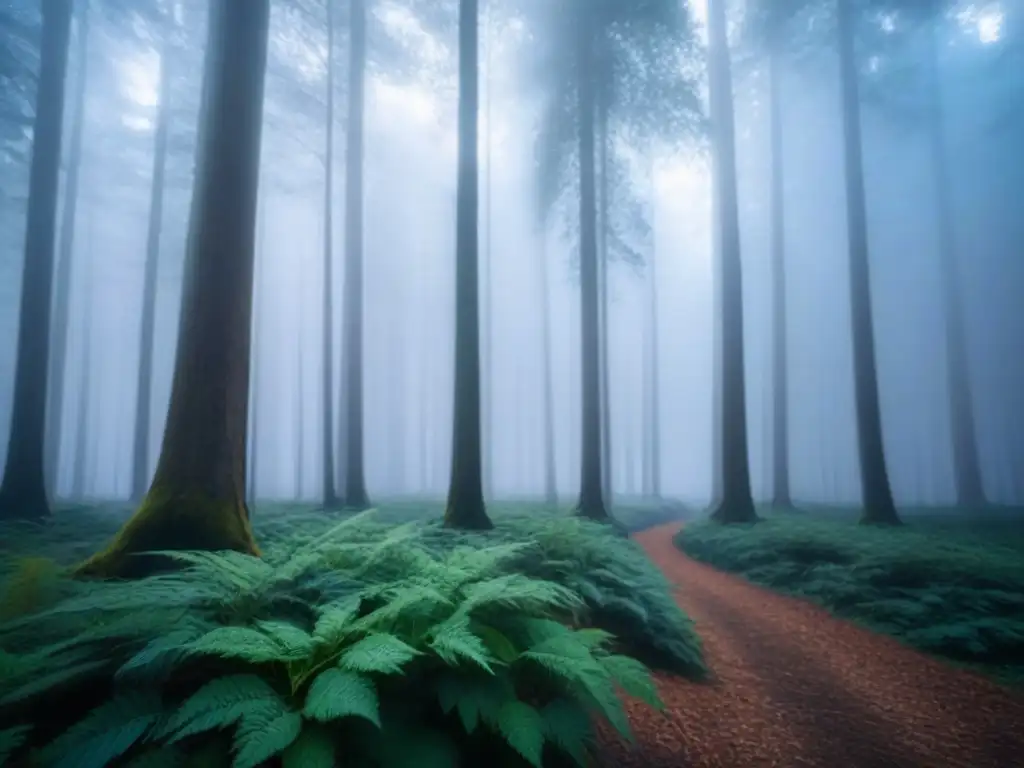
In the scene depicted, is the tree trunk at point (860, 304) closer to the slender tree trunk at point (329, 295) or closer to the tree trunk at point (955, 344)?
the tree trunk at point (955, 344)

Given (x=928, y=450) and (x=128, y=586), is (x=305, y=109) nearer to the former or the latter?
(x=128, y=586)

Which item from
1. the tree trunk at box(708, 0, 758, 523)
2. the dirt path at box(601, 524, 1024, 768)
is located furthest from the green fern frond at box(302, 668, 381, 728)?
the tree trunk at box(708, 0, 758, 523)

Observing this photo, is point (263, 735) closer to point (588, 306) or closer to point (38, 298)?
point (588, 306)

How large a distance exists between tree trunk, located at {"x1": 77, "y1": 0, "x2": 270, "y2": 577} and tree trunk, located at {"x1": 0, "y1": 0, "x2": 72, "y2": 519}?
8.06 m

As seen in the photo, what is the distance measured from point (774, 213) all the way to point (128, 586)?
2434 cm

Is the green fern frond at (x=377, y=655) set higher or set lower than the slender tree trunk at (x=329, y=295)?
lower

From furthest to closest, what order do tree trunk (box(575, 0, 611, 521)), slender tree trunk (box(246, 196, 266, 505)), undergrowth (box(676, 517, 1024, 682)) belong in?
slender tree trunk (box(246, 196, 266, 505))
tree trunk (box(575, 0, 611, 521))
undergrowth (box(676, 517, 1024, 682))

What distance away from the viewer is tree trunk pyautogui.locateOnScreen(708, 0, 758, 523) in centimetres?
1367

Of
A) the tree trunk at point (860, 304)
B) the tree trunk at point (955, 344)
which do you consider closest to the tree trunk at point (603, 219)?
the tree trunk at point (860, 304)

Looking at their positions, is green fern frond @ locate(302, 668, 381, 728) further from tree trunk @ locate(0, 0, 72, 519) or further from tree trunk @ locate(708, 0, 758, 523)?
tree trunk @ locate(708, 0, 758, 523)

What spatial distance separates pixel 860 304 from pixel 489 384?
65.0ft

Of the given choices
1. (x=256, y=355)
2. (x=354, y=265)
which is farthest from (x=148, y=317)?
(x=354, y=265)

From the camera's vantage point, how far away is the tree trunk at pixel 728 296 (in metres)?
13.7

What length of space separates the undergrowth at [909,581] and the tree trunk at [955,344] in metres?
15.1
